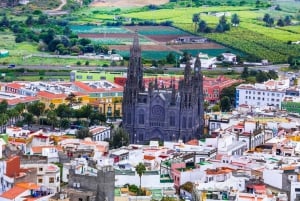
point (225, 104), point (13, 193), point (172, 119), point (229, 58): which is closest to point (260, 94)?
point (225, 104)

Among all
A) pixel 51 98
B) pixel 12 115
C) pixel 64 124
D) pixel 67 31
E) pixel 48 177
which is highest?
pixel 48 177

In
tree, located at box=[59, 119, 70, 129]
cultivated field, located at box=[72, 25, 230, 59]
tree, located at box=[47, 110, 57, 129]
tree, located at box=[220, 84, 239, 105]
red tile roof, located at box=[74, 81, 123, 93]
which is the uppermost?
tree, located at box=[47, 110, 57, 129]

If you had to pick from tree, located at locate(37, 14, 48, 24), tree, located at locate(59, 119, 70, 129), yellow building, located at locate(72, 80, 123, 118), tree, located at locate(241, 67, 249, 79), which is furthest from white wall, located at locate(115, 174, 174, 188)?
tree, located at locate(37, 14, 48, 24)

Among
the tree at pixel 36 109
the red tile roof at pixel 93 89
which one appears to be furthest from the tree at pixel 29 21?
the tree at pixel 36 109

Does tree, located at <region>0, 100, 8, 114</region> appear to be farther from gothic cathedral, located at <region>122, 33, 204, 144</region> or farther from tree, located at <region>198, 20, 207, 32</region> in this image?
tree, located at <region>198, 20, 207, 32</region>

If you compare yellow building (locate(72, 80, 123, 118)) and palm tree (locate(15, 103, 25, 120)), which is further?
yellow building (locate(72, 80, 123, 118))

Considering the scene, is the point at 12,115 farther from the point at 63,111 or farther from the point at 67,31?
the point at 67,31
